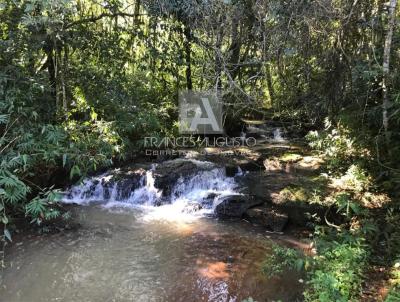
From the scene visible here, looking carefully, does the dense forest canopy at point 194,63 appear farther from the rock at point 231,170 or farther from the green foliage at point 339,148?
the rock at point 231,170

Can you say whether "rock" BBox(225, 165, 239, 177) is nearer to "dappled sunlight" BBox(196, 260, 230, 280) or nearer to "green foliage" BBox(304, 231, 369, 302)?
"dappled sunlight" BBox(196, 260, 230, 280)

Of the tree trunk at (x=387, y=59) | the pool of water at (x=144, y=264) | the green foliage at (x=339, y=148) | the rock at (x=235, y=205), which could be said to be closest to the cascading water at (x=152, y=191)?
the rock at (x=235, y=205)

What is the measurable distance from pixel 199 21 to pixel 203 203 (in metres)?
3.40

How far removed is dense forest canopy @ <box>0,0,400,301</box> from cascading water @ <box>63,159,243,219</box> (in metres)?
0.70

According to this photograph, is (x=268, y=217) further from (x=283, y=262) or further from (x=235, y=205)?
(x=283, y=262)

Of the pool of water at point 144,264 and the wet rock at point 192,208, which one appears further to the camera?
the wet rock at point 192,208

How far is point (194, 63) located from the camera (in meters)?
6.00

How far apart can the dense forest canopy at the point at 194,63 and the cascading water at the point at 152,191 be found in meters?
0.70

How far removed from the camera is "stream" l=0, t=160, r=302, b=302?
4.26 meters

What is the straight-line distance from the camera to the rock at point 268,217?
19.8ft

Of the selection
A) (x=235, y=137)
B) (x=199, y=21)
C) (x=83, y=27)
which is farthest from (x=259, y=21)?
(x=235, y=137)

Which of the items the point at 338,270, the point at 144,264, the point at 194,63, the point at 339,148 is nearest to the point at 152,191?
the point at 144,264

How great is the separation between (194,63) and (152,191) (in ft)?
9.38

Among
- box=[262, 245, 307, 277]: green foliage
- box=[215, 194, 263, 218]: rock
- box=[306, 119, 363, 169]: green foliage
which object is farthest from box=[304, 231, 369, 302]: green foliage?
box=[306, 119, 363, 169]: green foliage
